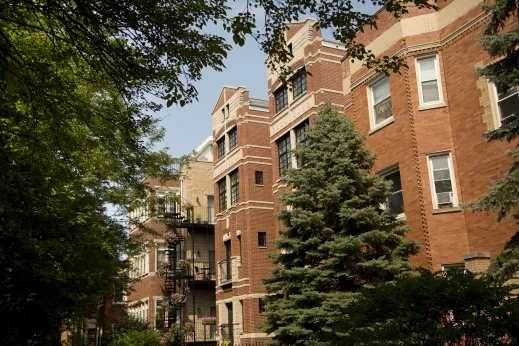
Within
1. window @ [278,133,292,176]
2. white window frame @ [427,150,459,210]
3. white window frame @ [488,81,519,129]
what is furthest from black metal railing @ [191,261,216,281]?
white window frame @ [488,81,519,129]

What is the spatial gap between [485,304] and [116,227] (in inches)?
639

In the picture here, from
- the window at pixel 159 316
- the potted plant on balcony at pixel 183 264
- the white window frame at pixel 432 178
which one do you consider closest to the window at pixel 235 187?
the potted plant on balcony at pixel 183 264

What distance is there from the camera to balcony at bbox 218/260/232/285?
30.7 metres

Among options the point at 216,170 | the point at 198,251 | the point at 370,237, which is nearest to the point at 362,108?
the point at 370,237

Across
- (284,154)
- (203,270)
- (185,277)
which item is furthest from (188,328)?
(284,154)

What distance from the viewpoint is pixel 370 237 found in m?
14.9

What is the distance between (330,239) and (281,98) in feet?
38.7

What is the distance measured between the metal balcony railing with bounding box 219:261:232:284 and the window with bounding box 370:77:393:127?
14972 millimetres

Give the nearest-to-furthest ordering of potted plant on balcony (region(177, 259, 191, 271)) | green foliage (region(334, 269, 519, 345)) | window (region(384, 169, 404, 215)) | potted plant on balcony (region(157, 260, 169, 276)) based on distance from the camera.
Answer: green foliage (region(334, 269, 519, 345)) → window (region(384, 169, 404, 215)) → potted plant on balcony (region(177, 259, 191, 271)) → potted plant on balcony (region(157, 260, 169, 276))

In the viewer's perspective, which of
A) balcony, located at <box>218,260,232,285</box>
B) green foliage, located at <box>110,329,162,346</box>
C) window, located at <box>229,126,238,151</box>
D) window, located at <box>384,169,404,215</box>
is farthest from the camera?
window, located at <box>229,126,238,151</box>

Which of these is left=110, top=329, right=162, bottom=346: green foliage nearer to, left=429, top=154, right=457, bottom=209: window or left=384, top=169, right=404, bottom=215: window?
left=384, top=169, right=404, bottom=215: window

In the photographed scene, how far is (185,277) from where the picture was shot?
3488 cm

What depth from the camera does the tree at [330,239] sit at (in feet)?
48.8

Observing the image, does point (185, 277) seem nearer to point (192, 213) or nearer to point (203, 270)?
point (203, 270)
